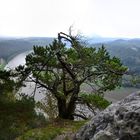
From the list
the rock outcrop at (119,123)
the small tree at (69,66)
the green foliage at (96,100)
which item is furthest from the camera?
the green foliage at (96,100)

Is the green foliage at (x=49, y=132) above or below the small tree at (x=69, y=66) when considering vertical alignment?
below

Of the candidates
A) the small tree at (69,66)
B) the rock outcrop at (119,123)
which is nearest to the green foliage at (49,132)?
the small tree at (69,66)

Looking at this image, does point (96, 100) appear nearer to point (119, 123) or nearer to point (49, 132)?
point (49, 132)

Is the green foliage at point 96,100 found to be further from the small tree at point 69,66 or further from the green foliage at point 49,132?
the green foliage at point 49,132

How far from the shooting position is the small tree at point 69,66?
68.3 feet

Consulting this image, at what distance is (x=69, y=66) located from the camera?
835 inches

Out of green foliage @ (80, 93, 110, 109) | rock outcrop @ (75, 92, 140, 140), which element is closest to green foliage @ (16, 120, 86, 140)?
green foliage @ (80, 93, 110, 109)

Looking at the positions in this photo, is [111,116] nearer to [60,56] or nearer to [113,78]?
[60,56]

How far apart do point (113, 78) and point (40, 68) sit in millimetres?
5092

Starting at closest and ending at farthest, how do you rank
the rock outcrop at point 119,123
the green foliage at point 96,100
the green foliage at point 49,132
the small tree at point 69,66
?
the rock outcrop at point 119,123
the green foliage at point 49,132
the small tree at point 69,66
the green foliage at point 96,100

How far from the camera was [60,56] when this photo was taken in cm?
2056

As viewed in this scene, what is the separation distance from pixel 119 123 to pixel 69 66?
45.2 ft

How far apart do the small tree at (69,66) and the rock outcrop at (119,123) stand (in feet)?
38.0

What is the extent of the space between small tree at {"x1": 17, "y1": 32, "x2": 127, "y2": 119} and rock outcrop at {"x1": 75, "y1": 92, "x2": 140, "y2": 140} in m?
11.6
